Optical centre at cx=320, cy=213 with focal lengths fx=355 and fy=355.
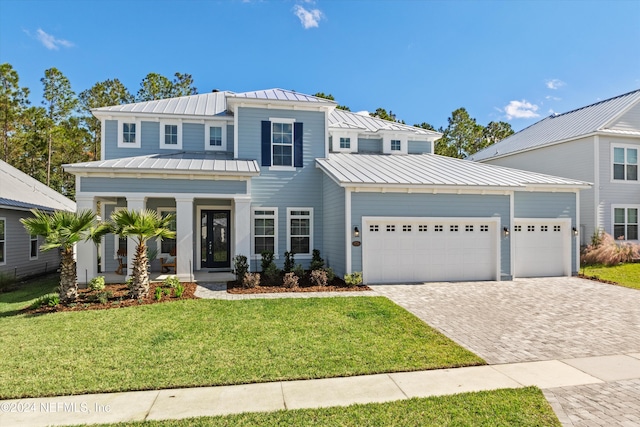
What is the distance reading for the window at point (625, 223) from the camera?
17.5m

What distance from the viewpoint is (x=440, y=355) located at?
19.2 feet

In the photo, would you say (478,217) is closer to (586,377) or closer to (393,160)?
(393,160)

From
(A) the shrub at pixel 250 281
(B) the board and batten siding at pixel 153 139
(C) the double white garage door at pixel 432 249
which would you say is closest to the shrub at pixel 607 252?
(C) the double white garage door at pixel 432 249

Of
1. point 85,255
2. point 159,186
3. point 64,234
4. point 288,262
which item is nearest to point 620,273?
point 288,262

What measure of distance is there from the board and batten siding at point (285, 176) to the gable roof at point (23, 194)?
342 inches

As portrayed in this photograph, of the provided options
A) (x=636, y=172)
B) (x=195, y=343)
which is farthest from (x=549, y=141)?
(x=195, y=343)

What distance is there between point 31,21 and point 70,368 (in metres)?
18.7

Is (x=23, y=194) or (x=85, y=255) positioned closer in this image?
(x=85, y=255)

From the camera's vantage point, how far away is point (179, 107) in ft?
51.2

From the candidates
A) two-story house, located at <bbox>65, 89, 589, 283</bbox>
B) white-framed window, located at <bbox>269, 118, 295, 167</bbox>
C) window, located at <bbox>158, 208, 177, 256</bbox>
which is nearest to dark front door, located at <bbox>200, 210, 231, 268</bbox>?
two-story house, located at <bbox>65, 89, 589, 283</bbox>

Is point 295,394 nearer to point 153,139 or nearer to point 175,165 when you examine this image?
point 175,165

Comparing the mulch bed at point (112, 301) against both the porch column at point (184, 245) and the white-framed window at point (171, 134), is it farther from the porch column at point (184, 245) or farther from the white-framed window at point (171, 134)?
the white-framed window at point (171, 134)

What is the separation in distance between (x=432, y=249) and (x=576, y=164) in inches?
449


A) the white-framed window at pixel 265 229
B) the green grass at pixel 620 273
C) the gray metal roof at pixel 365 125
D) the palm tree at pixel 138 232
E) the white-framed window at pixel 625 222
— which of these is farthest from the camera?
the white-framed window at pixel 625 222
